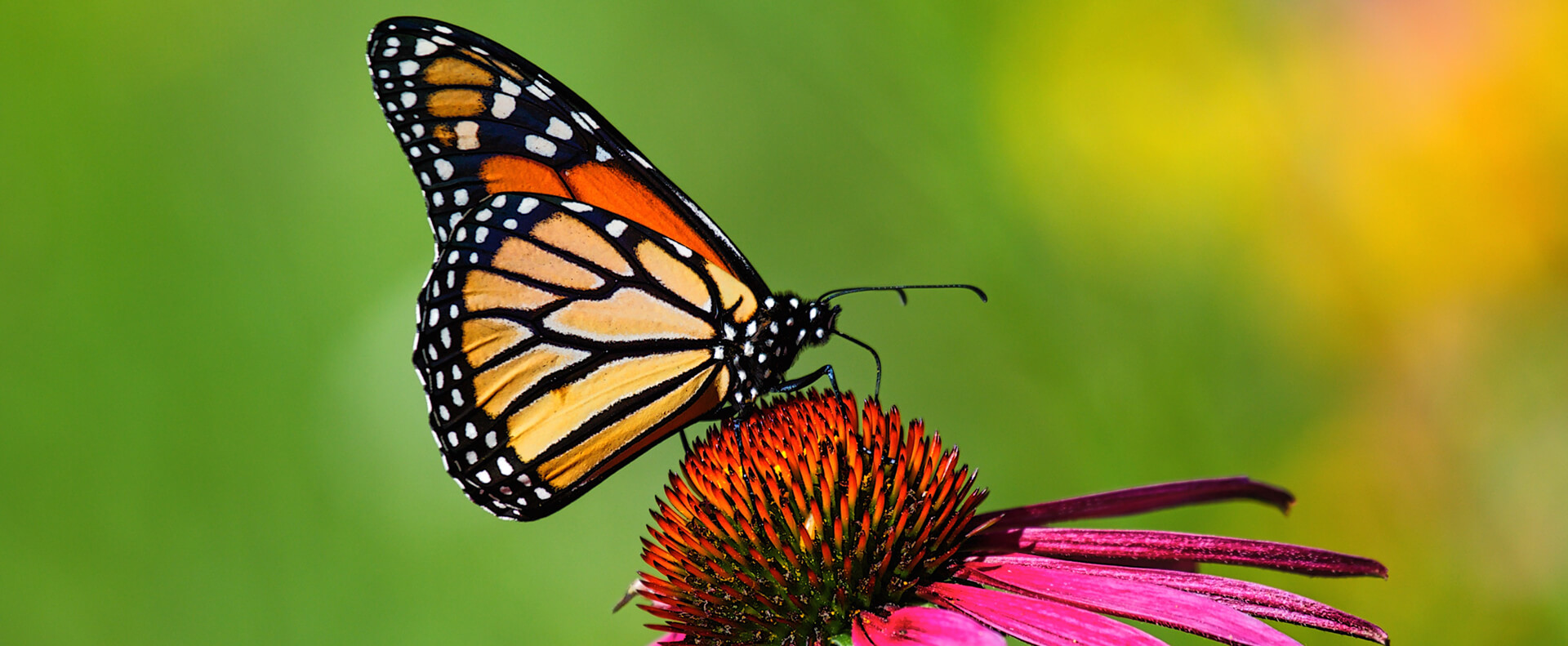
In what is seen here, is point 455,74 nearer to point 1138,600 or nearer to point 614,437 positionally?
point 614,437

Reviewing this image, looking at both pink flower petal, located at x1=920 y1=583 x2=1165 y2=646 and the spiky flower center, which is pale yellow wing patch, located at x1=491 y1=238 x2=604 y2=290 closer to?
the spiky flower center

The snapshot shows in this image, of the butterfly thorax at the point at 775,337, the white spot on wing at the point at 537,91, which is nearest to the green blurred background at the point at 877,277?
the butterfly thorax at the point at 775,337

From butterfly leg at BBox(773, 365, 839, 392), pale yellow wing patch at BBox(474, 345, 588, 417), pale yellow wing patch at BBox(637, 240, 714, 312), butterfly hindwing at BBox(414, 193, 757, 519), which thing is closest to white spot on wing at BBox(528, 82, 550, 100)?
butterfly hindwing at BBox(414, 193, 757, 519)

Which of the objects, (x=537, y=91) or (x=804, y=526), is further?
(x=537, y=91)

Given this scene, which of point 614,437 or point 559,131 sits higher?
point 559,131

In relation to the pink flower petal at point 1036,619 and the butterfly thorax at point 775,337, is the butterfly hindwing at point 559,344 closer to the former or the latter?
the butterfly thorax at point 775,337

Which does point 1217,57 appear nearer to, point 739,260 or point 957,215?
point 957,215

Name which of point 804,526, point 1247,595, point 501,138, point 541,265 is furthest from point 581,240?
point 1247,595
